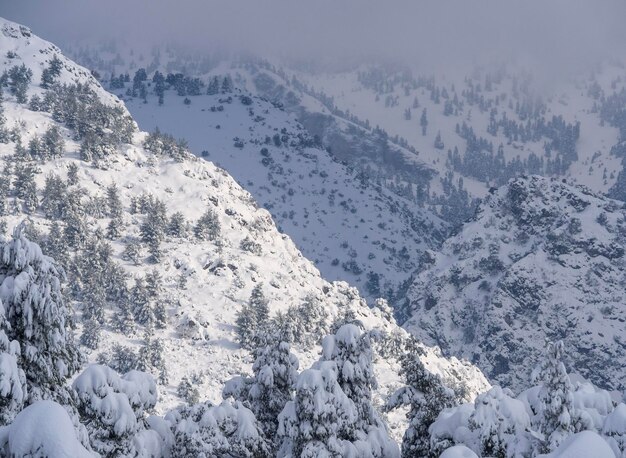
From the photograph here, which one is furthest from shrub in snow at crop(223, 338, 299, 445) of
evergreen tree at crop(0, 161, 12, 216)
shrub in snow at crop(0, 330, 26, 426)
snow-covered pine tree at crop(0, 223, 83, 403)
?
evergreen tree at crop(0, 161, 12, 216)

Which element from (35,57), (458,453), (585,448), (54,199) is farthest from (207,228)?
(585,448)

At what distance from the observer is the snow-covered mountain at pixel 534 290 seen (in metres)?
165

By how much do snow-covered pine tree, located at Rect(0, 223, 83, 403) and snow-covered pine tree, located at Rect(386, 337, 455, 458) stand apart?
14.2 metres

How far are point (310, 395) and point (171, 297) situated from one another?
2943 inches

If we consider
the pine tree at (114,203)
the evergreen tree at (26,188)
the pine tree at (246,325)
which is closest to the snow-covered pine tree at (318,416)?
the pine tree at (246,325)

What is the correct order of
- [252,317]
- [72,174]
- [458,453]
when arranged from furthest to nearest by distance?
[72,174] < [252,317] < [458,453]

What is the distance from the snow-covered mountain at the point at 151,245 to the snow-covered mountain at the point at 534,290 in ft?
162

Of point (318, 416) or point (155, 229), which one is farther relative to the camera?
point (155, 229)

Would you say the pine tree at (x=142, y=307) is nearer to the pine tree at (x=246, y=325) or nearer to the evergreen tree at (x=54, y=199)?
the pine tree at (x=246, y=325)

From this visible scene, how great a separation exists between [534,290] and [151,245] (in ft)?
366

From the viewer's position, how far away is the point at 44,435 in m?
10.2

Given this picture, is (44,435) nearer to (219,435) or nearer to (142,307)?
(219,435)

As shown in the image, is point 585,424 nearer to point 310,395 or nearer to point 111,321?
point 310,395

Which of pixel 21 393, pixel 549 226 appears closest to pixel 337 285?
pixel 549 226
